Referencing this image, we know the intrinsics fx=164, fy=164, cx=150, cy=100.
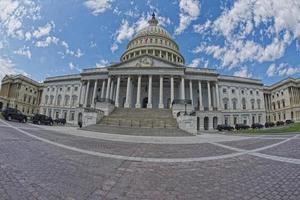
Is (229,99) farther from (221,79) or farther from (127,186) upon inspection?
(127,186)

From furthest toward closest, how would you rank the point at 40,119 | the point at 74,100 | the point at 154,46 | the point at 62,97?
the point at 62,97, the point at 154,46, the point at 74,100, the point at 40,119

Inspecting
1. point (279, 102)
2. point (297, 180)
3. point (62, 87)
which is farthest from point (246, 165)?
point (279, 102)

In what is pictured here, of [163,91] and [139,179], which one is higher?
[163,91]

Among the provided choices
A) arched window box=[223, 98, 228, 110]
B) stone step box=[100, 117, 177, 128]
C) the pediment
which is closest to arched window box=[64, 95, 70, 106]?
the pediment

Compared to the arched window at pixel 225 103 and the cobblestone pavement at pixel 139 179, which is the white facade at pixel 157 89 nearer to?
the arched window at pixel 225 103

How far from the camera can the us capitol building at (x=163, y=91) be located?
43.7 metres

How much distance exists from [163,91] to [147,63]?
37.1 ft

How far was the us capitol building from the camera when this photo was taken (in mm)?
43719

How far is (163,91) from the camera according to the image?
170 ft

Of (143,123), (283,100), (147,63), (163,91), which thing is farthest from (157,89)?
(283,100)

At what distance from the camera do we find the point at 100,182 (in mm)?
3818

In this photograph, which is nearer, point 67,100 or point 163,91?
point 163,91

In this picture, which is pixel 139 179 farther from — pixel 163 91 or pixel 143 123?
pixel 163 91

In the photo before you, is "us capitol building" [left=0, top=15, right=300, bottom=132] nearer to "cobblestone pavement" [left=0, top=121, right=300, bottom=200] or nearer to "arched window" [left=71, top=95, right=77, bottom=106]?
"arched window" [left=71, top=95, right=77, bottom=106]
